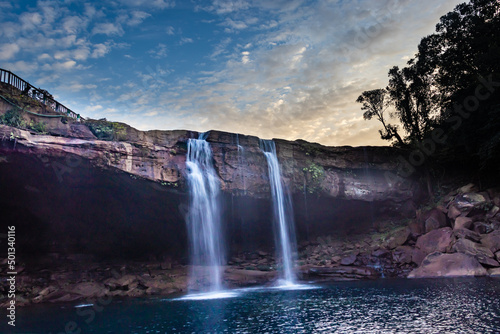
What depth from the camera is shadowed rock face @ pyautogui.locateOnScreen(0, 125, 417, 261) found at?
18016 millimetres

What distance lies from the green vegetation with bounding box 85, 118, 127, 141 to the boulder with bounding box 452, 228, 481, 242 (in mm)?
21447

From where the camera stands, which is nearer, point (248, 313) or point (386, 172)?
point (248, 313)

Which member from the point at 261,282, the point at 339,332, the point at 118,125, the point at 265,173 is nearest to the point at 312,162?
the point at 265,173

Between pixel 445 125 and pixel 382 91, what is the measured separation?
7.75 meters

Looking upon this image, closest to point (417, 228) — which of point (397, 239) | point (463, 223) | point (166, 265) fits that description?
point (397, 239)

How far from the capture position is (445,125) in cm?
2555

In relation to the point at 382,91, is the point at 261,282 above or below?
below

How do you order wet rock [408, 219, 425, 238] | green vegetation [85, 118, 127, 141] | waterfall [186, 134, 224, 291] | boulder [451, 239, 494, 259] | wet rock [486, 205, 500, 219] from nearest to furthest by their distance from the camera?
1. boulder [451, 239, 494, 259]
2. green vegetation [85, 118, 127, 141]
3. wet rock [486, 205, 500, 219]
4. waterfall [186, 134, 224, 291]
5. wet rock [408, 219, 425, 238]

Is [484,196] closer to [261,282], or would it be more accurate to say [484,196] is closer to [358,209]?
[358,209]

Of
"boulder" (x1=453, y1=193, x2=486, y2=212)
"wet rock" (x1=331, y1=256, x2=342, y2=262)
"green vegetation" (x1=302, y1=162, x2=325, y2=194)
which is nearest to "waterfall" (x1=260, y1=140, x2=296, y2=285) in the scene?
"green vegetation" (x1=302, y1=162, x2=325, y2=194)

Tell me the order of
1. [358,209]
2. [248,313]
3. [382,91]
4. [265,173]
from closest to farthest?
[248,313] < [265,173] < [358,209] < [382,91]

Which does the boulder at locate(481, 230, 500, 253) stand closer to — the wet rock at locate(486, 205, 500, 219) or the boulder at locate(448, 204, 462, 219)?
the wet rock at locate(486, 205, 500, 219)

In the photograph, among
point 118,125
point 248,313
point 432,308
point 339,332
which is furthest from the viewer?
point 118,125

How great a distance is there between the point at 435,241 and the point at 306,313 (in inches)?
539
